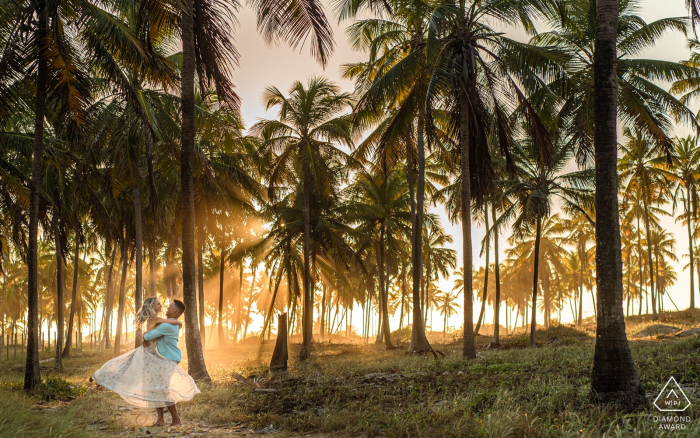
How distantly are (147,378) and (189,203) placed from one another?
5951mm

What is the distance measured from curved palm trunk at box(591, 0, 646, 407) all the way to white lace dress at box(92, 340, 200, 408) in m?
5.36

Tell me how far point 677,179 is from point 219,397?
102 ft

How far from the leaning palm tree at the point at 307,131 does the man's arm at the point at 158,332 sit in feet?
47.0

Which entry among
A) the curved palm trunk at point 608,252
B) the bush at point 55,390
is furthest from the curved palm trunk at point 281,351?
the curved palm trunk at point 608,252

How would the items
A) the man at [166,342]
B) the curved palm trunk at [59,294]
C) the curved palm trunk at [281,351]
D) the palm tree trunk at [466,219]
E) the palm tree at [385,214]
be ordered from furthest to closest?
the palm tree at [385,214] < the curved palm trunk at [59,294] < the curved palm trunk at [281,351] < the palm tree trunk at [466,219] < the man at [166,342]

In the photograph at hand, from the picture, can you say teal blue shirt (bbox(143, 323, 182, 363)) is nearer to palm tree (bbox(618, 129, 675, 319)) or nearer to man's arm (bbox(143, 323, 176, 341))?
man's arm (bbox(143, 323, 176, 341))

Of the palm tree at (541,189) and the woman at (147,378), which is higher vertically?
the palm tree at (541,189)

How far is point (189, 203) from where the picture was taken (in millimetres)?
11562

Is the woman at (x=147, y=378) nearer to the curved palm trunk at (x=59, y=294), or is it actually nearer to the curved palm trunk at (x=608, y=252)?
the curved palm trunk at (x=608, y=252)

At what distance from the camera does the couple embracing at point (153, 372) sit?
617cm

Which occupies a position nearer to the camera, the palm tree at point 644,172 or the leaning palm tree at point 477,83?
the leaning palm tree at point 477,83

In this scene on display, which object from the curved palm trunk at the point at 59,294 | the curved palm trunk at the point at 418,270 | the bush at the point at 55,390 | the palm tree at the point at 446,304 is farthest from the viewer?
the palm tree at the point at 446,304

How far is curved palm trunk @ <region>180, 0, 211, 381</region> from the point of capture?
36.8 feet

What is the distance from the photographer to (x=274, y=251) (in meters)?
25.8
